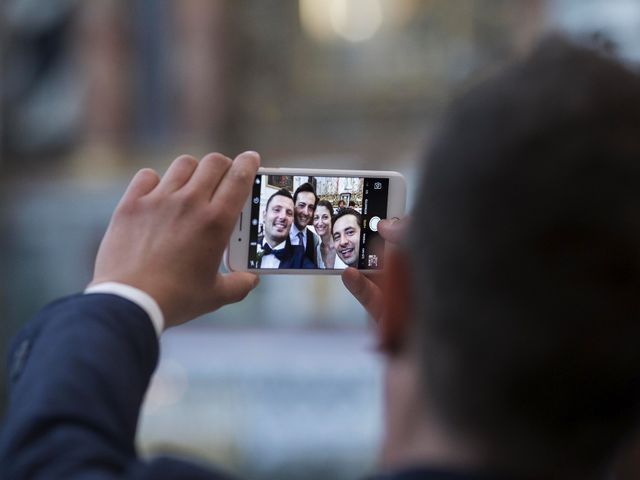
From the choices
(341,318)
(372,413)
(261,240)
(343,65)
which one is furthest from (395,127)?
(261,240)

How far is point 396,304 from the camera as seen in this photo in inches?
30.1

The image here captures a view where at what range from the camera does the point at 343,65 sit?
8.47 m

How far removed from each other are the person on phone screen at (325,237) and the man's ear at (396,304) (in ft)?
2.27

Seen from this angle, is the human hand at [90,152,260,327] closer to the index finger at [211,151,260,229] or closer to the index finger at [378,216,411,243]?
the index finger at [211,151,260,229]

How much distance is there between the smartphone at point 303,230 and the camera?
1.45m

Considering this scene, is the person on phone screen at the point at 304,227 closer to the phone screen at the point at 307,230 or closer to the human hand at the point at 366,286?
the phone screen at the point at 307,230

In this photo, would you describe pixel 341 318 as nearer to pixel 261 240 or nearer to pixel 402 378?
pixel 261 240

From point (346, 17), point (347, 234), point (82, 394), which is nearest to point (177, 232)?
point (82, 394)

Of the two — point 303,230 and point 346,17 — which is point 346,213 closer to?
point 303,230

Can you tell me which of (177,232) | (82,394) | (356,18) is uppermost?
(356,18)

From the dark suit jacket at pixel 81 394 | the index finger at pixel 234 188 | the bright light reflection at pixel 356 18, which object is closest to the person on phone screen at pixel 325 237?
the index finger at pixel 234 188

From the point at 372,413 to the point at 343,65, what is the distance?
308 cm

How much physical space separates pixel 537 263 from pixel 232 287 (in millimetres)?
532

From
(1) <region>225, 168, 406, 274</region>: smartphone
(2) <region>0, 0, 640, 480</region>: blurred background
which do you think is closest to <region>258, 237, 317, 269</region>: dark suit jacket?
(1) <region>225, 168, 406, 274</region>: smartphone
